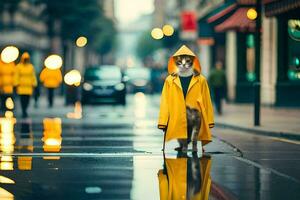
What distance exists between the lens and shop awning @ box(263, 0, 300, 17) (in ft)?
78.5

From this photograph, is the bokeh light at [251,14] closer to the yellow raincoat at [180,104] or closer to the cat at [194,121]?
the yellow raincoat at [180,104]

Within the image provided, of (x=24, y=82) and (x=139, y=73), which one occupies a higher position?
(x=139, y=73)

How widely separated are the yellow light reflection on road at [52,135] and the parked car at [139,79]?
32090 millimetres

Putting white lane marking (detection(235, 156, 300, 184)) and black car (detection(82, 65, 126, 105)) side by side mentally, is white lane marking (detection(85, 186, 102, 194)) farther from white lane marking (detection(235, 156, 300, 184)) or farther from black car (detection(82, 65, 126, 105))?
black car (detection(82, 65, 126, 105))

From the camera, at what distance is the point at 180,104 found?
13.1 meters

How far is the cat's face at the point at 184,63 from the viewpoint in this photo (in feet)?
43.4

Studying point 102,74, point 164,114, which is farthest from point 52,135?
point 102,74

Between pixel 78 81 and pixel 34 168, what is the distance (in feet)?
83.5

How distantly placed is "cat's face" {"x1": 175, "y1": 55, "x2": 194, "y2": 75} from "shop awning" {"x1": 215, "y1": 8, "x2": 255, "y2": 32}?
18.1m

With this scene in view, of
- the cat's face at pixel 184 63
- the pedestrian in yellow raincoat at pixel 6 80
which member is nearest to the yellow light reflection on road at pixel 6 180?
the cat's face at pixel 184 63

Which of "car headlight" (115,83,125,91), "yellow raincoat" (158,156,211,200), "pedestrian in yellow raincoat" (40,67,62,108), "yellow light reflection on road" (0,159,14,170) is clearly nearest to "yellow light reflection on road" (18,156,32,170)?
"yellow light reflection on road" (0,159,14,170)

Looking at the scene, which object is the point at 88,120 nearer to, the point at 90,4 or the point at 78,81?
the point at 78,81

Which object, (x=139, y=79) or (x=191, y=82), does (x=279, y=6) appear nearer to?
(x=191, y=82)

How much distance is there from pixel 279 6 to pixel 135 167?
15.6 metres
